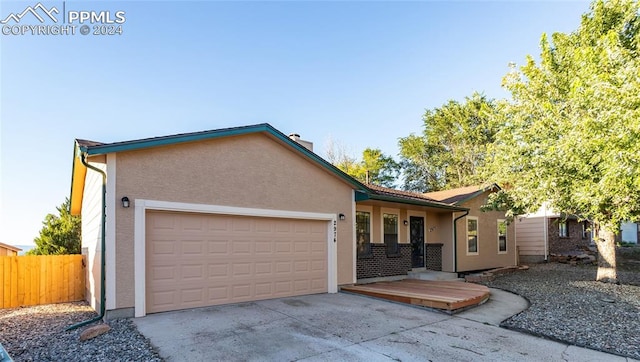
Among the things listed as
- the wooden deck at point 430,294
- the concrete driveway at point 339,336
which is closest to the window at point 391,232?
the wooden deck at point 430,294

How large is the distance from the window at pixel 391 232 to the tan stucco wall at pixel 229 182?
2469mm

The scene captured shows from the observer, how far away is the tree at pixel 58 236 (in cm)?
1423

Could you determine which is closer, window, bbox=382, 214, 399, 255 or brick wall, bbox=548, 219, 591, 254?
window, bbox=382, 214, 399, 255

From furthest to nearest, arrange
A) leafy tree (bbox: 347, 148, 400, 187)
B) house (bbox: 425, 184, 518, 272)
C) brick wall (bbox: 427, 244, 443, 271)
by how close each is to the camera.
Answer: leafy tree (bbox: 347, 148, 400, 187)
house (bbox: 425, 184, 518, 272)
brick wall (bbox: 427, 244, 443, 271)

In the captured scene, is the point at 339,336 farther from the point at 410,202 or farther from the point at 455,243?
the point at 455,243

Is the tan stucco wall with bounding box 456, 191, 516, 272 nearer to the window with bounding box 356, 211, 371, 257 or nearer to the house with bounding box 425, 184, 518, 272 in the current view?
the house with bounding box 425, 184, 518, 272

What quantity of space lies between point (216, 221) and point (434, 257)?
9166mm

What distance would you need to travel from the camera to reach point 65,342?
499 centimetres

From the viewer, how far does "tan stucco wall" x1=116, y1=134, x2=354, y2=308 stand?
6.07 metres

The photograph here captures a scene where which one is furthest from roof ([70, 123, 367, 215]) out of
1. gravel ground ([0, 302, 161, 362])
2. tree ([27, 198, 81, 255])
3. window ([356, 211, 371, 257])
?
tree ([27, 198, 81, 255])

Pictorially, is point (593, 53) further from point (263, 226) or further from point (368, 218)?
point (263, 226)

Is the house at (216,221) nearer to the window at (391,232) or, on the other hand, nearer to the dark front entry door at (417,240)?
the window at (391,232)

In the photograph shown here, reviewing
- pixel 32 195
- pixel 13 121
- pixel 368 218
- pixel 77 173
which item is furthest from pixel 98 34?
pixel 32 195

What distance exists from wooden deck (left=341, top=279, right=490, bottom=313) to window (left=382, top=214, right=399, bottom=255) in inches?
74.0
